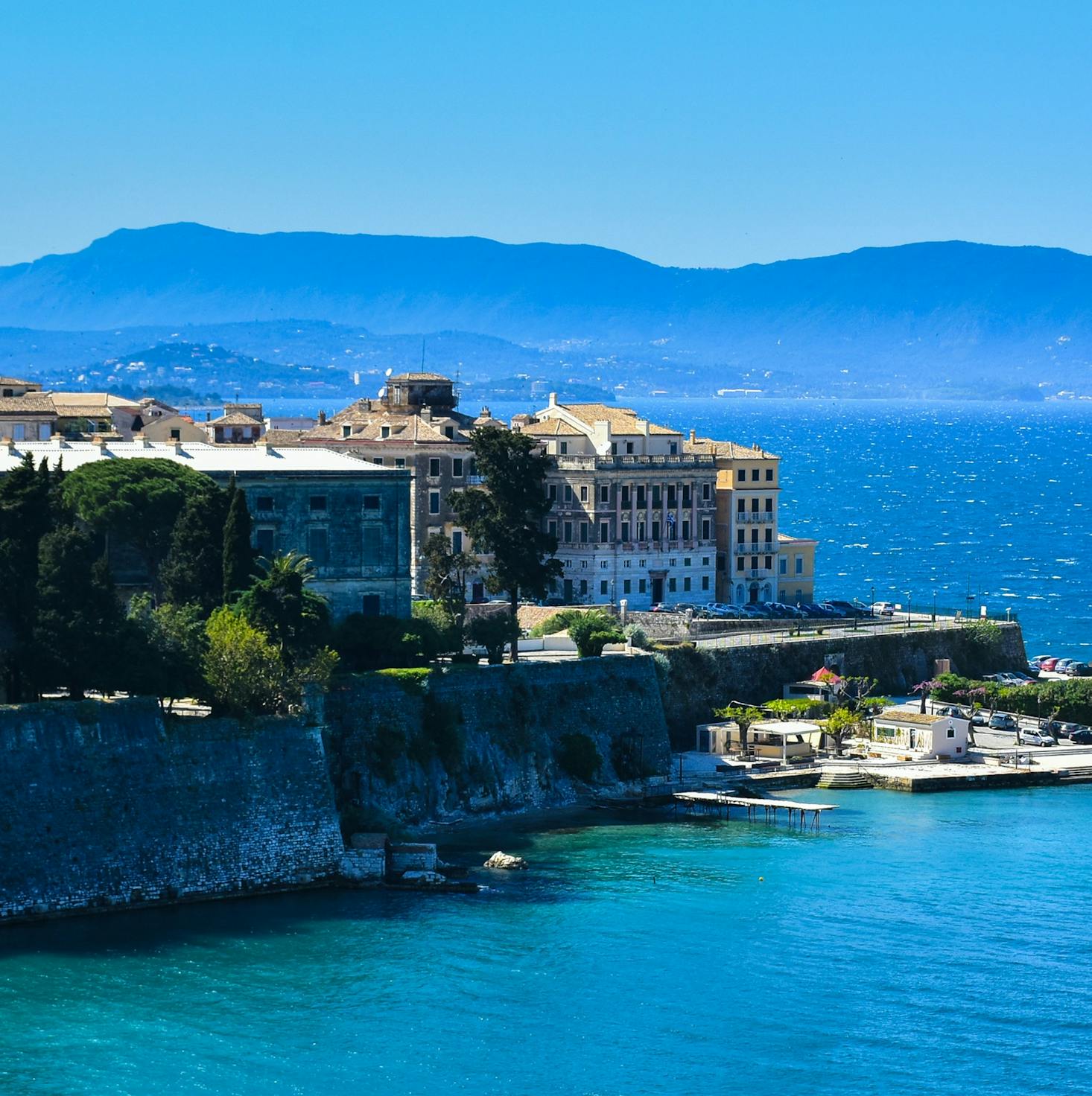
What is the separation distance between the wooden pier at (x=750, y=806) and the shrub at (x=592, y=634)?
7000mm

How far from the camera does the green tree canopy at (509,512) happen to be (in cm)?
7312

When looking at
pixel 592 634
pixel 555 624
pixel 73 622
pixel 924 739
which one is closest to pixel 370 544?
pixel 592 634

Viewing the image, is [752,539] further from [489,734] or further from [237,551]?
[237,551]

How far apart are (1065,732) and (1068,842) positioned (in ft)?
52.5

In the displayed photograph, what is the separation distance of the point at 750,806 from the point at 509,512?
12.1 m

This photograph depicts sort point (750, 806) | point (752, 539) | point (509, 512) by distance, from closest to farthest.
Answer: point (750, 806), point (509, 512), point (752, 539)

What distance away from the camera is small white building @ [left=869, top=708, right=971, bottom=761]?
74375 millimetres

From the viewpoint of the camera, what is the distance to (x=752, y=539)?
95938 millimetres

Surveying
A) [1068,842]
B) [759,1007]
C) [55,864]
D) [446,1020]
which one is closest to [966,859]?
[1068,842]

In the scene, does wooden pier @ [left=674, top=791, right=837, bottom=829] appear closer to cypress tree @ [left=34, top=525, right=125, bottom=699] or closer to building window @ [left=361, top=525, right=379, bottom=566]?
building window @ [left=361, top=525, right=379, bottom=566]

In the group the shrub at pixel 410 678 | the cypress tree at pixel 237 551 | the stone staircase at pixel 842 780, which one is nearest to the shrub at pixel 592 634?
the stone staircase at pixel 842 780

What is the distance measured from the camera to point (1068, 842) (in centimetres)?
6475

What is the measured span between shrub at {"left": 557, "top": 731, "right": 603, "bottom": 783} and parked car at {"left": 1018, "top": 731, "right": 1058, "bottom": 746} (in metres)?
16.3

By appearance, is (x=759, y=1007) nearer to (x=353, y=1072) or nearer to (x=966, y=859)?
(x=353, y=1072)
